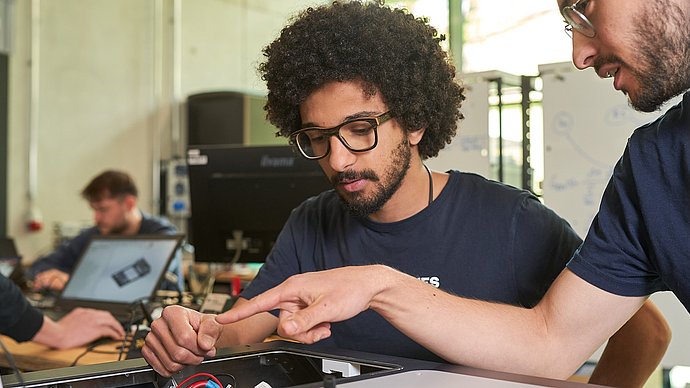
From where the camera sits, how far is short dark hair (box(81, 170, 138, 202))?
3.87m

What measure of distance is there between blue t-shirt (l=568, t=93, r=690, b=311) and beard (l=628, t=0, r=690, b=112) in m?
0.05

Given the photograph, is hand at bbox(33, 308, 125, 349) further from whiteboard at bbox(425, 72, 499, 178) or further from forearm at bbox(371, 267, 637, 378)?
whiteboard at bbox(425, 72, 499, 178)

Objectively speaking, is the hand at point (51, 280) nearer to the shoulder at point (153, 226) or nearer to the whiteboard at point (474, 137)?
the shoulder at point (153, 226)

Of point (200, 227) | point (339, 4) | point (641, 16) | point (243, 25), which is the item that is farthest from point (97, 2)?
point (641, 16)

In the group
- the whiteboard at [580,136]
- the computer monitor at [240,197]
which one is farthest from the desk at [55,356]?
the whiteboard at [580,136]

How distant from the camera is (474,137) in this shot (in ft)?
11.5

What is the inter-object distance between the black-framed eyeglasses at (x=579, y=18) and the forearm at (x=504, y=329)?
363 millimetres

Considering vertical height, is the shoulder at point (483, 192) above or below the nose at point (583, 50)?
below

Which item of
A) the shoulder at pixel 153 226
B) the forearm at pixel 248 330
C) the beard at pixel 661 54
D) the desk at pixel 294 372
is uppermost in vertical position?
the beard at pixel 661 54

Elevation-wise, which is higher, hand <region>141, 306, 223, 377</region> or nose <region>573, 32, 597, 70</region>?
nose <region>573, 32, 597, 70</region>

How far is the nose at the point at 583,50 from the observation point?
3.76 ft

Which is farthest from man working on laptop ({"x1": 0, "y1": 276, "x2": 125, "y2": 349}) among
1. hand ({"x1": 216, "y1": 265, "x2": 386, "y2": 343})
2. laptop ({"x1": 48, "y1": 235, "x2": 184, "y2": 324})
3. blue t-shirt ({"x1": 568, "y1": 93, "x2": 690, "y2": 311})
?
blue t-shirt ({"x1": 568, "y1": 93, "x2": 690, "y2": 311})

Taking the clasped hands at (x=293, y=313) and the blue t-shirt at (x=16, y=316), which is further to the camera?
the blue t-shirt at (x=16, y=316)

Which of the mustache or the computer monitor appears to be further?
the computer monitor
